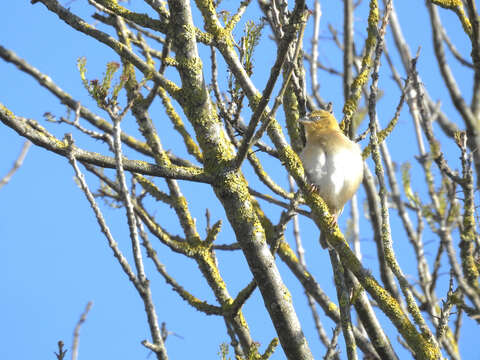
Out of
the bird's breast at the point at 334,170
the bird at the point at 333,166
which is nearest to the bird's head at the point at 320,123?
the bird at the point at 333,166

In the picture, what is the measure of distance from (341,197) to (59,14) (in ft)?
9.35

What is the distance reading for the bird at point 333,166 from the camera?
18.0 feet

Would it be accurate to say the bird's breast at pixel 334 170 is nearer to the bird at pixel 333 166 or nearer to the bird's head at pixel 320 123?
the bird at pixel 333 166

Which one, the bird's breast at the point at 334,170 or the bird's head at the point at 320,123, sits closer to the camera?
the bird's breast at the point at 334,170

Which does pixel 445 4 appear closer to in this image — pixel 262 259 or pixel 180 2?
pixel 180 2

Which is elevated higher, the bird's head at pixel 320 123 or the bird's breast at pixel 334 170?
the bird's head at pixel 320 123

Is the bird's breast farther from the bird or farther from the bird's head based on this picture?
the bird's head

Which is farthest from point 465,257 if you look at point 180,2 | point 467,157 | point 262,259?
point 180,2

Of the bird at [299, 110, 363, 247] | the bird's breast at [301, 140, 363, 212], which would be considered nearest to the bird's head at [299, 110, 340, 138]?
the bird at [299, 110, 363, 247]

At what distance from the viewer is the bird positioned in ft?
18.0

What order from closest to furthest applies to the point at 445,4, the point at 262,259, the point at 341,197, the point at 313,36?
the point at 262,259 → the point at 445,4 → the point at 341,197 → the point at 313,36

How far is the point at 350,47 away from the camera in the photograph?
7332 millimetres

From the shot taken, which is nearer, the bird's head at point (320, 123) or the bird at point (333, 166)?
the bird at point (333, 166)

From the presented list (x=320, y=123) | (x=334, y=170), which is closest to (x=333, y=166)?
(x=334, y=170)
